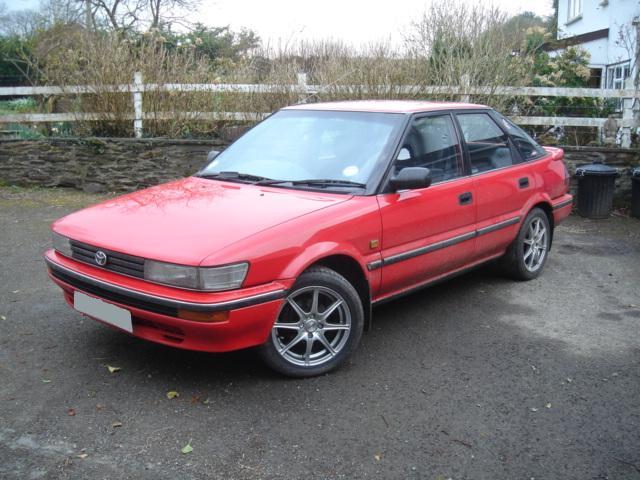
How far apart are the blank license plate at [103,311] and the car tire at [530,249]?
353 centimetres

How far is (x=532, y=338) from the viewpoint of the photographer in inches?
187

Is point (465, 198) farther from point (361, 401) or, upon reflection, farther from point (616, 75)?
point (616, 75)

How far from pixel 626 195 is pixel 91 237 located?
8238 mm

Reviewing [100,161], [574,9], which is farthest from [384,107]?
[574,9]

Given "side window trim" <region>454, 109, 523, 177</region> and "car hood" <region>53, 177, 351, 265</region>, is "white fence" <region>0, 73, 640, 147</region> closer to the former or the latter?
"side window trim" <region>454, 109, 523, 177</region>

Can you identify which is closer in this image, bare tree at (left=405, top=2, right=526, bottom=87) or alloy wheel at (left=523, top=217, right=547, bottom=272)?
alloy wheel at (left=523, top=217, right=547, bottom=272)

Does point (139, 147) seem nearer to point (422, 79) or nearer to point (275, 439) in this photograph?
point (422, 79)

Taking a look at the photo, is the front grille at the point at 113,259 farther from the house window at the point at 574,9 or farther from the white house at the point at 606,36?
the house window at the point at 574,9

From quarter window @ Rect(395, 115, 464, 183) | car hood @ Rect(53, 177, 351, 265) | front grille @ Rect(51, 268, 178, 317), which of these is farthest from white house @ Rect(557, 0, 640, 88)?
front grille @ Rect(51, 268, 178, 317)

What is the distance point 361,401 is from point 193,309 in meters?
1.10

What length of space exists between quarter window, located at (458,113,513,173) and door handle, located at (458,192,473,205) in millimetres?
251

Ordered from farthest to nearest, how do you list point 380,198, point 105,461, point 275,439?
point 380,198 → point 275,439 → point 105,461

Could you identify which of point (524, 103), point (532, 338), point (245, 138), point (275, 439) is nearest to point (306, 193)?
point (245, 138)

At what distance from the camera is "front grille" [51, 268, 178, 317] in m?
3.55
